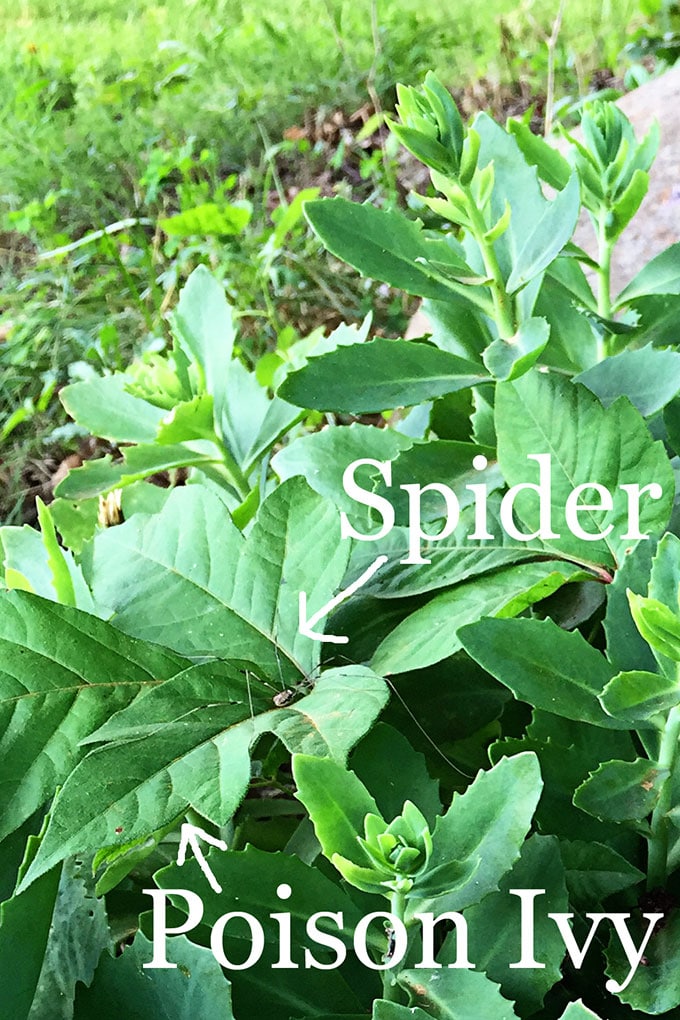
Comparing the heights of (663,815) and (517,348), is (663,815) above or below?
below

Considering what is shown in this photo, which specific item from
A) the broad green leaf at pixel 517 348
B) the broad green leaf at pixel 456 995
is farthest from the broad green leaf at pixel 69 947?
the broad green leaf at pixel 517 348

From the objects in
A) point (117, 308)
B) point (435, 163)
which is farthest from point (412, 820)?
point (117, 308)

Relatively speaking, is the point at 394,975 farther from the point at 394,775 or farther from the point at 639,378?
the point at 639,378

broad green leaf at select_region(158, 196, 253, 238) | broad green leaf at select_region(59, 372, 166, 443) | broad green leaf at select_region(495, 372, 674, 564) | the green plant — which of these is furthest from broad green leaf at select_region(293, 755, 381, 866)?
broad green leaf at select_region(158, 196, 253, 238)

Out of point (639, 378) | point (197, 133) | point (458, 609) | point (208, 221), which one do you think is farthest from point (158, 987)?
point (197, 133)

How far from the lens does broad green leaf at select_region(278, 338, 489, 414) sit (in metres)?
0.33

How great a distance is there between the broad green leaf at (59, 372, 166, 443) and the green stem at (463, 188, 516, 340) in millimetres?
169

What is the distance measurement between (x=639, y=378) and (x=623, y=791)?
15 cm

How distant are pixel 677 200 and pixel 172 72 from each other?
67.6 inches

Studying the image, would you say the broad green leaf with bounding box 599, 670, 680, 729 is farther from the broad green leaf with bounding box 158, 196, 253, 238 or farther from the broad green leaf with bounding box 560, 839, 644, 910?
the broad green leaf with bounding box 158, 196, 253, 238

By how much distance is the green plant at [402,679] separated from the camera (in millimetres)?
258

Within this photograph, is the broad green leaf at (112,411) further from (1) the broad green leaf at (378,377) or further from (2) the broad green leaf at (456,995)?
(2) the broad green leaf at (456,995)

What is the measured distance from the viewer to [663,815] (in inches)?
11.2

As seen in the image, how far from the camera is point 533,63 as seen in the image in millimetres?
1871
